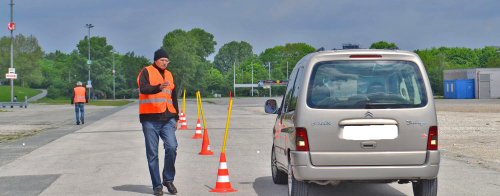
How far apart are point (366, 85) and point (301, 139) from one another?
0.90 metres

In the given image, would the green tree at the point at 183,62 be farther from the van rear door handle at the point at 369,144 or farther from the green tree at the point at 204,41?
the van rear door handle at the point at 369,144

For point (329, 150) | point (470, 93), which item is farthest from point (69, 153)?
point (470, 93)

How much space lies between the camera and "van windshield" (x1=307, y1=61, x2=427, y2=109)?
6.24 metres

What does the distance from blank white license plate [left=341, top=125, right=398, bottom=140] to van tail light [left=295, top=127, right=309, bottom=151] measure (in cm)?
36

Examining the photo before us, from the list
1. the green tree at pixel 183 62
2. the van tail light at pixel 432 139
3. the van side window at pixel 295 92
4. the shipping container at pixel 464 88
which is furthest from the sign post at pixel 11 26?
the green tree at pixel 183 62

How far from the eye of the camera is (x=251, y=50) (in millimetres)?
184875

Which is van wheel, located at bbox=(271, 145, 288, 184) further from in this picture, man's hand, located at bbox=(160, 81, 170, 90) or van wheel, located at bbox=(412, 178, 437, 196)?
van wheel, located at bbox=(412, 178, 437, 196)

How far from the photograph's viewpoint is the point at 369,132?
20.3 ft

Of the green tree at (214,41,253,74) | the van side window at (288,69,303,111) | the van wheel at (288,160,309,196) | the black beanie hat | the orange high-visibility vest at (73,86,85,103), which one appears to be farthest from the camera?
the green tree at (214,41,253,74)

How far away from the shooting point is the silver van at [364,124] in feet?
20.2

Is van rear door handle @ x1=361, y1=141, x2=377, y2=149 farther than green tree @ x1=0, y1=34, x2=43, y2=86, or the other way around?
green tree @ x1=0, y1=34, x2=43, y2=86

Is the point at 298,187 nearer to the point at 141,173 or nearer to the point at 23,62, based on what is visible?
the point at 141,173

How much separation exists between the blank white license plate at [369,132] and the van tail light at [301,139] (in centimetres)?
36

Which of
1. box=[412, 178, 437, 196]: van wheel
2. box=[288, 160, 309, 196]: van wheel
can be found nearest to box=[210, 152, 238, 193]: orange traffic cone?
box=[288, 160, 309, 196]: van wheel
